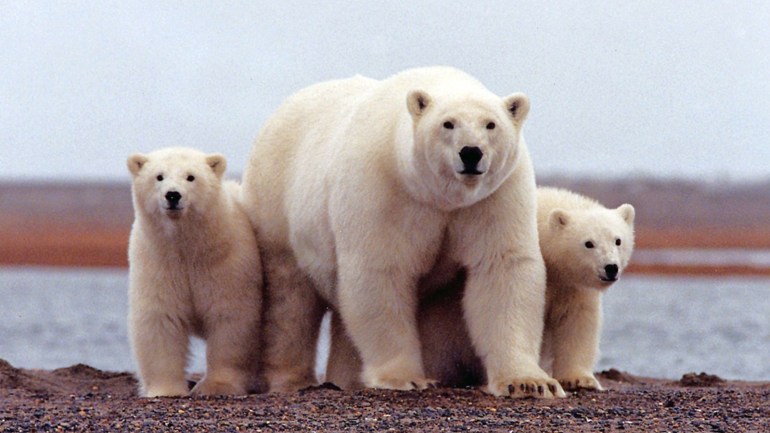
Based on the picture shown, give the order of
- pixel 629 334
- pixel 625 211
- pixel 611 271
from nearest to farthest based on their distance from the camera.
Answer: pixel 611 271, pixel 625 211, pixel 629 334

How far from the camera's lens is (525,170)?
8406 millimetres

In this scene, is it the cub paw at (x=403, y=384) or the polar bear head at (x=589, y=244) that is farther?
the polar bear head at (x=589, y=244)

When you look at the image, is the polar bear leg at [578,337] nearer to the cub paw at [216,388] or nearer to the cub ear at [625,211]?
the cub ear at [625,211]

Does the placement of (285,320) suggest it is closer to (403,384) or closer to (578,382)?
(403,384)

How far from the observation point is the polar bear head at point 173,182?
902 centimetres

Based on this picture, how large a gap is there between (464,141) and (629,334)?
18.0 m

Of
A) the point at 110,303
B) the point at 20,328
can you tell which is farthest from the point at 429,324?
the point at 110,303

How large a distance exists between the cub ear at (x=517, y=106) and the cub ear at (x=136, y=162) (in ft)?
8.99

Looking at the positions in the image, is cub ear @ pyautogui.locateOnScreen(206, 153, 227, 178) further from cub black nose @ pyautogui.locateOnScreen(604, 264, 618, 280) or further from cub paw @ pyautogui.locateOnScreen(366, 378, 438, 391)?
cub black nose @ pyautogui.locateOnScreen(604, 264, 618, 280)

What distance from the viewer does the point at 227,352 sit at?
9375 millimetres

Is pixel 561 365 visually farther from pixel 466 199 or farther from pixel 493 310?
pixel 466 199

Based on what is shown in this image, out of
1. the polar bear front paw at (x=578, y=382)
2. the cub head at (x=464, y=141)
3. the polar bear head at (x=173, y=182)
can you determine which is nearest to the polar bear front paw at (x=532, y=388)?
the polar bear front paw at (x=578, y=382)

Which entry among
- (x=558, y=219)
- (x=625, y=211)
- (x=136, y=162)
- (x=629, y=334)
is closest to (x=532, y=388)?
(x=558, y=219)

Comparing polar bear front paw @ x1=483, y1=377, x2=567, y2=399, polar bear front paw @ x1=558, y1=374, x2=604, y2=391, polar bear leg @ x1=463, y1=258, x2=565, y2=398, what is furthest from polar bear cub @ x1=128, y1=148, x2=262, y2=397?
polar bear front paw @ x1=558, y1=374, x2=604, y2=391
